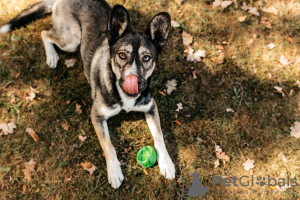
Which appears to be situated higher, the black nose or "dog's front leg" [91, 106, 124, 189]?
the black nose

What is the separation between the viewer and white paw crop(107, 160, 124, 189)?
3895 mm

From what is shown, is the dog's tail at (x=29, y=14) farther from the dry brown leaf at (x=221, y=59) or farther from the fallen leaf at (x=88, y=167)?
the dry brown leaf at (x=221, y=59)

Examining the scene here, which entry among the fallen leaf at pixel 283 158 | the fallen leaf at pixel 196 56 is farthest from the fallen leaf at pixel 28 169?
the fallen leaf at pixel 283 158

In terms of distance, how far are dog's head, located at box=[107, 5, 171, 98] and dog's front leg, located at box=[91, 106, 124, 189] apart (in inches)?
39.2

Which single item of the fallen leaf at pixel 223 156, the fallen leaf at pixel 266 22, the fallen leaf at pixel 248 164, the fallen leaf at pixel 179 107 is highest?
the fallen leaf at pixel 266 22

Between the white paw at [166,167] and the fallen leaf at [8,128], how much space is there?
2894 mm

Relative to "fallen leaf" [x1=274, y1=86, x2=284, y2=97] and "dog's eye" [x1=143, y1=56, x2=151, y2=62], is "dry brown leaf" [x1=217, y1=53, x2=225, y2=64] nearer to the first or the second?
"fallen leaf" [x1=274, y1=86, x2=284, y2=97]

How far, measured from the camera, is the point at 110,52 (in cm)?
348

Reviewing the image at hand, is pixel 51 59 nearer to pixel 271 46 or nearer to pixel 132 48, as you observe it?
pixel 132 48

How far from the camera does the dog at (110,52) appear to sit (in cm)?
326

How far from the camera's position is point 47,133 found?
438 centimetres

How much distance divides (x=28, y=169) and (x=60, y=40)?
2557 mm

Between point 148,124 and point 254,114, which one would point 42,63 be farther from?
point 254,114

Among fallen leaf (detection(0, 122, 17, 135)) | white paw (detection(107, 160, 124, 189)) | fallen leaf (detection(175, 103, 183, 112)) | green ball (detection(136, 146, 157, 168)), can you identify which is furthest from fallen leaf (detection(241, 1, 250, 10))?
fallen leaf (detection(0, 122, 17, 135))
